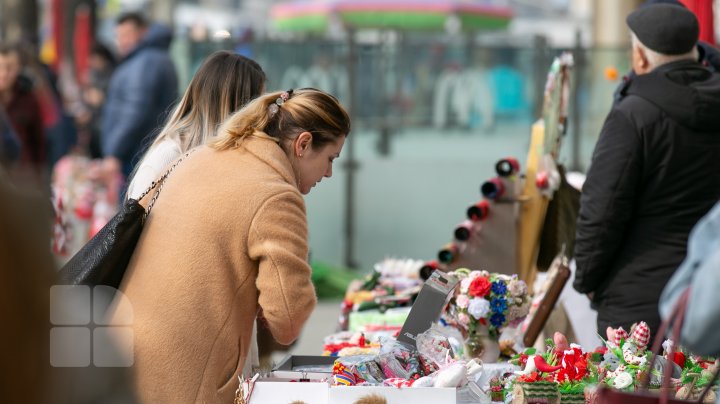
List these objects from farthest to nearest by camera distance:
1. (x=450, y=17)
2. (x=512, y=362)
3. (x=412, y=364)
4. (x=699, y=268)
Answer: (x=450, y=17) → (x=512, y=362) → (x=412, y=364) → (x=699, y=268)

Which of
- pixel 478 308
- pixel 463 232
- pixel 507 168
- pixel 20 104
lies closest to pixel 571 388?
pixel 478 308

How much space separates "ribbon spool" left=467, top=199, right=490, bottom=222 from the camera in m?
4.96

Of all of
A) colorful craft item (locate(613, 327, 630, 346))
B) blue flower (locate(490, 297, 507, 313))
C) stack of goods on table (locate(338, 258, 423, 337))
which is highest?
colorful craft item (locate(613, 327, 630, 346))

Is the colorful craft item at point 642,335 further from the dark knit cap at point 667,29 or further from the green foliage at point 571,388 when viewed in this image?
the dark knit cap at point 667,29

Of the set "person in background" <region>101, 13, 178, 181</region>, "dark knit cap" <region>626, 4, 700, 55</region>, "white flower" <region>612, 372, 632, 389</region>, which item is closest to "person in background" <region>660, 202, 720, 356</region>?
"white flower" <region>612, 372, 632, 389</region>

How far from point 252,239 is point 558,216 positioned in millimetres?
2427

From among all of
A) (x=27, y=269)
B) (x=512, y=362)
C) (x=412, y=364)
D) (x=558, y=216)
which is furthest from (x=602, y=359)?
(x=27, y=269)

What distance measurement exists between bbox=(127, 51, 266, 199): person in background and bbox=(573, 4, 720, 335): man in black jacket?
1232mm

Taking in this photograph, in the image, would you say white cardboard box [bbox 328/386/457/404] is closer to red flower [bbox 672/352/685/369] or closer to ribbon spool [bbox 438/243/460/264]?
red flower [bbox 672/352/685/369]

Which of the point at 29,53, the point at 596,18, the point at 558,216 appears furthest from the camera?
the point at 596,18

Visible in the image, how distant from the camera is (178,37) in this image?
33.7 feet

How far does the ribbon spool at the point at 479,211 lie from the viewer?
195 inches

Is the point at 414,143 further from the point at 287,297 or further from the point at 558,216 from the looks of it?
the point at 287,297

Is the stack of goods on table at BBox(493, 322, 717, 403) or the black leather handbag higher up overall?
the black leather handbag
